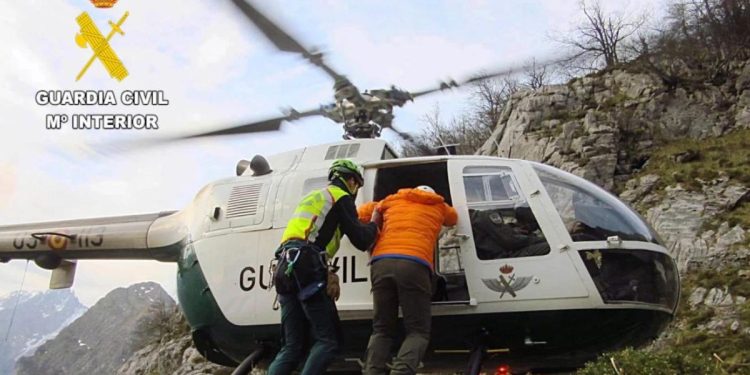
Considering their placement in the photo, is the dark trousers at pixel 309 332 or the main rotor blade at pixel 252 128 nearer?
the dark trousers at pixel 309 332

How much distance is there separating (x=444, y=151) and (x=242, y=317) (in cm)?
251

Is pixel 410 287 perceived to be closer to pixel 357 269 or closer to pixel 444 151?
pixel 357 269

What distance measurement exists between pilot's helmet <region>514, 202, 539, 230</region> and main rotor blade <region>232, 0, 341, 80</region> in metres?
2.22

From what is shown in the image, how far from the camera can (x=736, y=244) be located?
511 inches

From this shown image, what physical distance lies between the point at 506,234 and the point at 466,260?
401mm

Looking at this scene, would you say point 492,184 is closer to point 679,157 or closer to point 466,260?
point 466,260

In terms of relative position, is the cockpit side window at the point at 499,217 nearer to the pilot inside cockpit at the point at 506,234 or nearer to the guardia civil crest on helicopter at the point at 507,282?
the pilot inside cockpit at the point at 506,234

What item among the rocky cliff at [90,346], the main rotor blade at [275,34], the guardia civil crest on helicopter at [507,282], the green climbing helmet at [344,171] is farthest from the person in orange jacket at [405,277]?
the rocky cliff at [90,346]

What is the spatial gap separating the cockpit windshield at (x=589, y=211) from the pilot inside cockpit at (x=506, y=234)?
0.27 m

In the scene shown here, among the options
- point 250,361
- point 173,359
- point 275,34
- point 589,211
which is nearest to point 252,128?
point 275,34

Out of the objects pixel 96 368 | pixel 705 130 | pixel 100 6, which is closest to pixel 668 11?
pixel 705 130

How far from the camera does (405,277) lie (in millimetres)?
4434

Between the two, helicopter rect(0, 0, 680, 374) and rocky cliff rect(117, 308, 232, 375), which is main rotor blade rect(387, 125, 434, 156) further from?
rocky cliff rect(117, 308, 232, 375)

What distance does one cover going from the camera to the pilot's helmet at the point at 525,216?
16.7 ft
